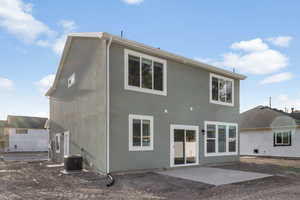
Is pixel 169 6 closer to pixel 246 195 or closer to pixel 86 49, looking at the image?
A: pixel 86 49

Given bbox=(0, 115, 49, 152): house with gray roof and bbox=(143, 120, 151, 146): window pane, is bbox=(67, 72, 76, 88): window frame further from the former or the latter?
bbox=(0, 115, 49, 152): house with gray roof

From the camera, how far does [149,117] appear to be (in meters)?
10.6

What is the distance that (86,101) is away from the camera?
11266 millimetres

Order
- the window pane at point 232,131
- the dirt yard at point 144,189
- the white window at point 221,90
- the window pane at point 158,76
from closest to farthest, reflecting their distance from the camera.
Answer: the dirt yard at point 144,189
the window pane at point 158,76
the white window at point 221,90
the window pane at point 232,131

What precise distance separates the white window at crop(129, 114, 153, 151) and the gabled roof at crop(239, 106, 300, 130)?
13.0 meters

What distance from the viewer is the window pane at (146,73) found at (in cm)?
1059

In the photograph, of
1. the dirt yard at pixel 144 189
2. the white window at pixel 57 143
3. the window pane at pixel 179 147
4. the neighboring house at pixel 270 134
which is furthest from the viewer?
the neighboring house at pixel 270 134

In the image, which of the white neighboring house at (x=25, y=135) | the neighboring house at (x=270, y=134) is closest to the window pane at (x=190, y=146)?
the neighboring house at (x=270, y=134)

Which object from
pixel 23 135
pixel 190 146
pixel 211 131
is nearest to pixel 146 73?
pixel 190 146

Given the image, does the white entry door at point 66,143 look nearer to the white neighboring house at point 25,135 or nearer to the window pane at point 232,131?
the window pane at point 232,131

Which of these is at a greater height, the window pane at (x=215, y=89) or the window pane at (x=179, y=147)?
the window pane at (x=215, y=89)

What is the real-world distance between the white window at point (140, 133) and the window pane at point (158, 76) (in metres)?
Answer: 1.57

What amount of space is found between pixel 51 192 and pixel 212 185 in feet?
16.4

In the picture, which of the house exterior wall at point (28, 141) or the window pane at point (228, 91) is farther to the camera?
the house exterior wall at point (28, 141)
